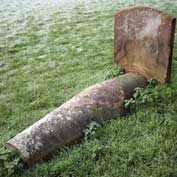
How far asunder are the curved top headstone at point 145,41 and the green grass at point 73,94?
11.8 inches

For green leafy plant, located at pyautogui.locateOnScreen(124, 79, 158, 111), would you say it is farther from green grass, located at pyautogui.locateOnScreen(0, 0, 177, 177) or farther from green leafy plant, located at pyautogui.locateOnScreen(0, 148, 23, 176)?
green leafy plant, located at pyautogui.locateOnScreen(0, 148, 23, 176)

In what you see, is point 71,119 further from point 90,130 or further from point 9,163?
point 9,163

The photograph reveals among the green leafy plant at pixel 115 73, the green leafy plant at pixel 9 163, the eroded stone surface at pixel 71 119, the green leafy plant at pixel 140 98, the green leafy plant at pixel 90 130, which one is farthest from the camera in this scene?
the green leafy plant at pixel 115 73

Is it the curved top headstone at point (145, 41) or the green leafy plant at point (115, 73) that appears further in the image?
the green leafy plant at point (115, 73)

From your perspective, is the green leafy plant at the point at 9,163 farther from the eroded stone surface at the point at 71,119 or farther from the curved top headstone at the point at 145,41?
the curved top headstone at the point at 145,41

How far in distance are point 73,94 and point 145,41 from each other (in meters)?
1.09

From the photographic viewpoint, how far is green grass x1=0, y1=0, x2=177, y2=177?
107 inches

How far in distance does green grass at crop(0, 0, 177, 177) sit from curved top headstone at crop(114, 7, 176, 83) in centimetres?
30

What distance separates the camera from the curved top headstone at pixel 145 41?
146 inches

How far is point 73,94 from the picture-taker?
4148 millimetres

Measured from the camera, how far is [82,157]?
2.80 m

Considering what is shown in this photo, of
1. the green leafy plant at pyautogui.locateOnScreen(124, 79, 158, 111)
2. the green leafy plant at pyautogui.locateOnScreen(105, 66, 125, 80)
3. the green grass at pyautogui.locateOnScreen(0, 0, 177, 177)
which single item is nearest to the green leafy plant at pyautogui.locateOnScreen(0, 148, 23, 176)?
the green grass at pyautogui.locateOnScreen(0, 0, 177, 177)

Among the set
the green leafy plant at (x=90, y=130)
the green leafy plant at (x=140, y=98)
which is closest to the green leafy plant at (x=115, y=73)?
the green leafy plant at (x=140, y=98)

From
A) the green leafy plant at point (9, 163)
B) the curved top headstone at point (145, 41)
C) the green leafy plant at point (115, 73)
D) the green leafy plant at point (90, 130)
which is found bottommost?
the green leafy plant at point (9, 163)
